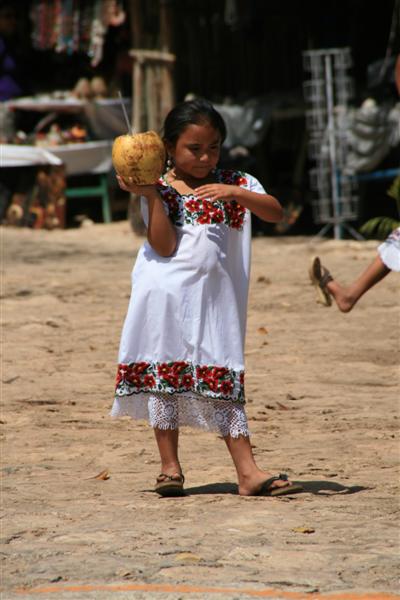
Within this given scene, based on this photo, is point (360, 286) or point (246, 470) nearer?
point (246, 470)

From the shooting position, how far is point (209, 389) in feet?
15.0

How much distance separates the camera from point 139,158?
435 cm

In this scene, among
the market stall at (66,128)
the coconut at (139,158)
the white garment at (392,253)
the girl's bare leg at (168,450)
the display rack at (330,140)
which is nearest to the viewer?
the coconut at (139,158)

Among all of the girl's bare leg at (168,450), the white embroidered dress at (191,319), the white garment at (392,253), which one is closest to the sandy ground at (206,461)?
the girl's bare leg at (168,450)

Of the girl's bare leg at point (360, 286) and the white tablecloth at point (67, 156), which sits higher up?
the girl's bare leg at point (360, 286)

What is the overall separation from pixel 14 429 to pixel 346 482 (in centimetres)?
176

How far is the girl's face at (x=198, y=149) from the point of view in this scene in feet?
14.9

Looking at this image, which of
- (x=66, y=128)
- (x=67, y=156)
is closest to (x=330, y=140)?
(x=67, y=156)

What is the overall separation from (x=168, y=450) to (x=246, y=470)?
30cm

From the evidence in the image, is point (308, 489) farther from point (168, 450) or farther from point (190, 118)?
point (190, 118)

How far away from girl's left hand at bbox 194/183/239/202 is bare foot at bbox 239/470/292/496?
1.00 m

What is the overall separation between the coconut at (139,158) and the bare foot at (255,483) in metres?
1.12

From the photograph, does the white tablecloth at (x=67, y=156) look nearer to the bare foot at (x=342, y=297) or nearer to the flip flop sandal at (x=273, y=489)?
the bare foot at (x=342, y=297)

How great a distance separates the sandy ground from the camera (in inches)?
143
